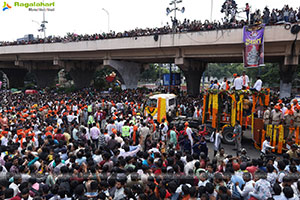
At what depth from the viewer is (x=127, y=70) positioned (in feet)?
96.8

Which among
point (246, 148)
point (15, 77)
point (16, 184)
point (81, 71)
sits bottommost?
point (246, 148)

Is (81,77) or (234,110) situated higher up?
(81,77)

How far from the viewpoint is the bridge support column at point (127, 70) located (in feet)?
89.3

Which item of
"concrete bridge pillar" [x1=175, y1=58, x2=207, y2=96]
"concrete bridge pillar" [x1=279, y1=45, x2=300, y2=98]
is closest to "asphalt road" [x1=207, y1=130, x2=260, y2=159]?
"concrete bridge pillar" [x1=279, y1=45, x2=300, y2=98]

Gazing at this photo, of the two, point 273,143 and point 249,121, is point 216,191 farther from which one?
point 249,121

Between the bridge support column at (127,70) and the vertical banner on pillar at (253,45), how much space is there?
1487 centimetres

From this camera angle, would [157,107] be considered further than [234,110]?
Yes

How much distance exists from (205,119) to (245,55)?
9101 millimetres

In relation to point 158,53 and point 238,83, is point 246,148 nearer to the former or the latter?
point 238,83

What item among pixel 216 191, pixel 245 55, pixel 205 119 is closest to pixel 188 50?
pixel 245 55

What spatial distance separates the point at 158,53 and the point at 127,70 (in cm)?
666

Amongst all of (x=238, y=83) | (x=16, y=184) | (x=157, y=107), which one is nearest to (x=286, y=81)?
(x=238, y=83)

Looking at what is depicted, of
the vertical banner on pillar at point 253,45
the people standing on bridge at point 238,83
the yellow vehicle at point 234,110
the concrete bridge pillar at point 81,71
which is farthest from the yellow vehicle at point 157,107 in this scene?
the concrete bridge pillar at point 81,71

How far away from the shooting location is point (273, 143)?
962 centimetres
